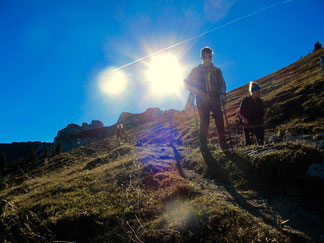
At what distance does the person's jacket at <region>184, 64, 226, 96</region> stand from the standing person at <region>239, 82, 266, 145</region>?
124cm

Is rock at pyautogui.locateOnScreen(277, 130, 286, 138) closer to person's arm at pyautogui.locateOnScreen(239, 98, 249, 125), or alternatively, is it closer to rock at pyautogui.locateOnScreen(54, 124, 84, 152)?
person's arm at pyautogui.locateOnScreen(239, 98, 249, 125)

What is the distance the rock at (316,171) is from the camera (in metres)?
2.97

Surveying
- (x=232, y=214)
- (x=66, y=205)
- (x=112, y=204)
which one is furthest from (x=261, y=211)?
(x=66, y=205)

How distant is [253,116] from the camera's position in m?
6.67

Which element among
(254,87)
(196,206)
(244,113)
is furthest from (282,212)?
(254,87)

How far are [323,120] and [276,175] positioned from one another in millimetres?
7999

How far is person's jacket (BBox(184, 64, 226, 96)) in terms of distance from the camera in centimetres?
634

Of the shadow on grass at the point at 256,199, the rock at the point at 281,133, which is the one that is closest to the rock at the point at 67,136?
the rock at the point at 281,133

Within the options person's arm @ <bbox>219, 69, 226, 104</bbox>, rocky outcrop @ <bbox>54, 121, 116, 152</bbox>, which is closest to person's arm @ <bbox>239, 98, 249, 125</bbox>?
person's arm @ <bbox>219, 69, 226, 104</bbox>

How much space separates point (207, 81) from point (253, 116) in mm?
2185

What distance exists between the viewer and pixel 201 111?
21.1 ft

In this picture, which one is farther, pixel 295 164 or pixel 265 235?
pixel 295 164

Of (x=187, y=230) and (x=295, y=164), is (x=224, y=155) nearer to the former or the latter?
(x=295, y=164)

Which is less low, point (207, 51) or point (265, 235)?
point (207, 51)
